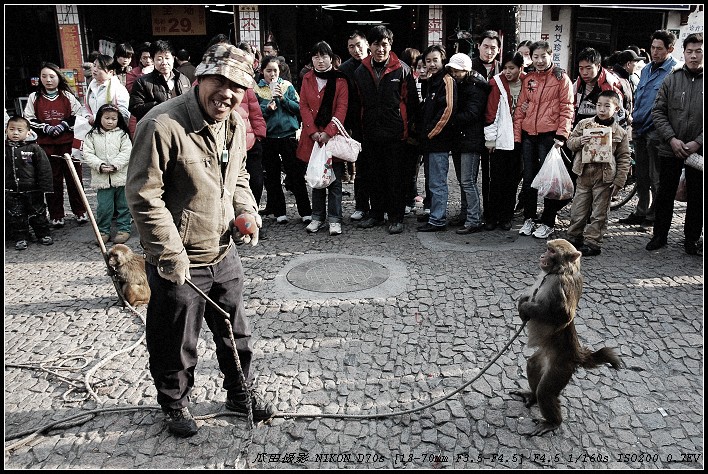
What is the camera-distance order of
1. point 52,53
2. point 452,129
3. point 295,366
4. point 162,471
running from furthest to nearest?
point 52,53 < point 452,129 < point 295,366 < point 162,471

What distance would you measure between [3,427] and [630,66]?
9101 mm

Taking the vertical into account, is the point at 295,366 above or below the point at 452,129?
below

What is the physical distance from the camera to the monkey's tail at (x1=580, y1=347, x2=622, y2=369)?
335 centimetres

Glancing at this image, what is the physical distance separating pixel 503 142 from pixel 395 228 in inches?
67.6

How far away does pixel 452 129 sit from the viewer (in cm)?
701

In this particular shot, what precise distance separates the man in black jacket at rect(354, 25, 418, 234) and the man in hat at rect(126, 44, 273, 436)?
144 inches

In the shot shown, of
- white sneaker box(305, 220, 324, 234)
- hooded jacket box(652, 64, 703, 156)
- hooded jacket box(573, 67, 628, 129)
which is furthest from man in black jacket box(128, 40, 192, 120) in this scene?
hooded jacket box(652, 64, 703, 156)

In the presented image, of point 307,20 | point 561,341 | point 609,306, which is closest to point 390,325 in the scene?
point 561,341

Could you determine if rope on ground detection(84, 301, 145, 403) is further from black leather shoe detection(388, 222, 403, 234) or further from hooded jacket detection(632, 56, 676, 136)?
hooded jacket detection(632, 56, 676, 136)

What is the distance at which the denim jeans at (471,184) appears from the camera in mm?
7051

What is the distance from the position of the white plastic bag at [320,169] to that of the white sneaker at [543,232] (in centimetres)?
265

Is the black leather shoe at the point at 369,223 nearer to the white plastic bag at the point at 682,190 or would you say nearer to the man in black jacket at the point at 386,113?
the man in black jacket at the point at 386,113

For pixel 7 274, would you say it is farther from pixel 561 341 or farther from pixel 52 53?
pixel 52 53

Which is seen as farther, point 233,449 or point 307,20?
point 307,20
